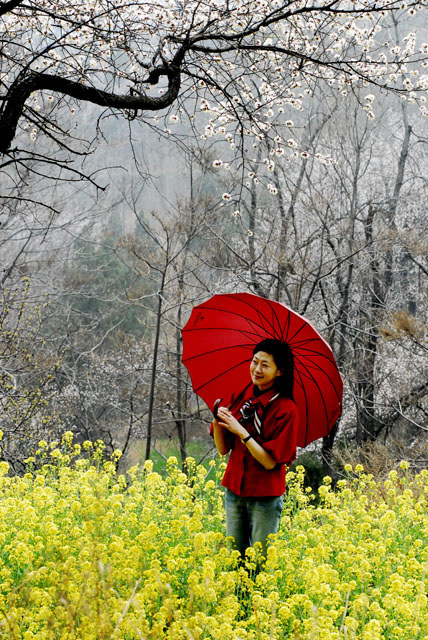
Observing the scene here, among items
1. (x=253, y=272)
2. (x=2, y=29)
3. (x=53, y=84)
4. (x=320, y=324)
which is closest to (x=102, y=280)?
(x=320, y=324)

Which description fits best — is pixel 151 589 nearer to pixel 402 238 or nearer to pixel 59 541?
pixel 59 541

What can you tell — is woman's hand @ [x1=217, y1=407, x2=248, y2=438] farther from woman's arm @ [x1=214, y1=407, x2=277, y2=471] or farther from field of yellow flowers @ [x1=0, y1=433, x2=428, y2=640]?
field of yellow flowers @ [x1=0, y1=433, x2=428, y2=640]

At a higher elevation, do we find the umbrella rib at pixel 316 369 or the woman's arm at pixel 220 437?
the umbrella rib at pixel 316 369

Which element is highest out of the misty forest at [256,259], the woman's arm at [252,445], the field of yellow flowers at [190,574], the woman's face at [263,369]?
the misty forest at [256,259]

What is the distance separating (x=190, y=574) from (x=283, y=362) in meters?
1.33

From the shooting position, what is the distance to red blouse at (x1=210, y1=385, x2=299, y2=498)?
3.50 m

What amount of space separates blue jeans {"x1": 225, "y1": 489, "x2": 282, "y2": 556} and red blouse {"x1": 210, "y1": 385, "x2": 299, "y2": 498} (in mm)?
101

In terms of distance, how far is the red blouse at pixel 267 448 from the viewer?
3.50 m

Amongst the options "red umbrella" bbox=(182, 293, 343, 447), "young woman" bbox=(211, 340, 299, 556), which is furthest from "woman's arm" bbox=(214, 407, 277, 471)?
"red umbrella" bbox=(182, 293, 343, 447)

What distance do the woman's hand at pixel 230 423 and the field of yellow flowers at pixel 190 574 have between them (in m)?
0.67

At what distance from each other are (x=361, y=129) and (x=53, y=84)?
12.0m

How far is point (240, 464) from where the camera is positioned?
366 cm

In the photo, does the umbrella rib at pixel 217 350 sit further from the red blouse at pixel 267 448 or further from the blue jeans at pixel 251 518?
the blue jeans at pixel 251 518

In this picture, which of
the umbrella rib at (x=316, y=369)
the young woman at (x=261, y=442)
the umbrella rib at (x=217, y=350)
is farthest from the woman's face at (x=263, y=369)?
the umbrella rib at (x=217, y=350)
